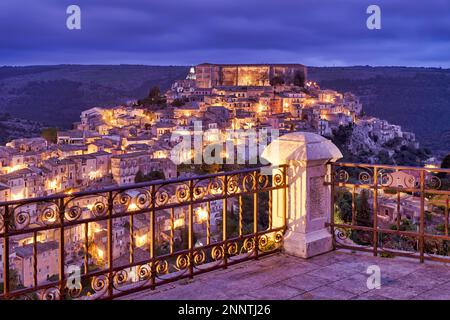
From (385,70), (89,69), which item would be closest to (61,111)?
(89,69)

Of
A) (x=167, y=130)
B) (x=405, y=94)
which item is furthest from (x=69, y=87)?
(x=405, y=94)

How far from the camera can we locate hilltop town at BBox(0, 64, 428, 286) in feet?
177

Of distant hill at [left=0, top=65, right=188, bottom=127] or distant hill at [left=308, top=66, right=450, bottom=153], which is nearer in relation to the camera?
distant hill at [left=308, top=66, right=450, bottom=153]

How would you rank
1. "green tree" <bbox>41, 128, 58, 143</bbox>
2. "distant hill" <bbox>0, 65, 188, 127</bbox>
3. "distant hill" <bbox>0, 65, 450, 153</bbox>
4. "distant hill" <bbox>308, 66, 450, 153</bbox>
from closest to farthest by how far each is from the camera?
"green tree" <bbox>41, 128, 58, 143</bbox>
"distant hill" <bbox>308, 66, 450, 153</bbox>
"distant hill" <bbox>0, 65, 450, 153</bbox>
"distant hill" <bbox>0, 65, 188, 127</bbox>

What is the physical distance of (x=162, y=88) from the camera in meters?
127

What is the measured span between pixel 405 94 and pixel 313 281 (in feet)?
339

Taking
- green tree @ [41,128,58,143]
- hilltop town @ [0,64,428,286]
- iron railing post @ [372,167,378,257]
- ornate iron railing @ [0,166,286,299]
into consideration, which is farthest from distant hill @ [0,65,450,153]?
ornate iron railing @ [0,166,286,299]

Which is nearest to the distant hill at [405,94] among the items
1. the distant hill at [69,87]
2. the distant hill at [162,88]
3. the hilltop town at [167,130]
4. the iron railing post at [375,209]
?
the distant hill at [162,88]

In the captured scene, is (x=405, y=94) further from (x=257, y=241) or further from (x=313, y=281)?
(x=313, y=281)

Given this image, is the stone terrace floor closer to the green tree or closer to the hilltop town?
the hilltop town

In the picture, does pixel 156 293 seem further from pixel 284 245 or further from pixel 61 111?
pixel 61 111

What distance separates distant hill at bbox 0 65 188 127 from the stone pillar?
88.6 m

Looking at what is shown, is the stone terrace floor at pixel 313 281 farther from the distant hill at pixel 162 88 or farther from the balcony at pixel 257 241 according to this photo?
the distant hill at pixel 162 88

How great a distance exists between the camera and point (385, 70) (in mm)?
123375
